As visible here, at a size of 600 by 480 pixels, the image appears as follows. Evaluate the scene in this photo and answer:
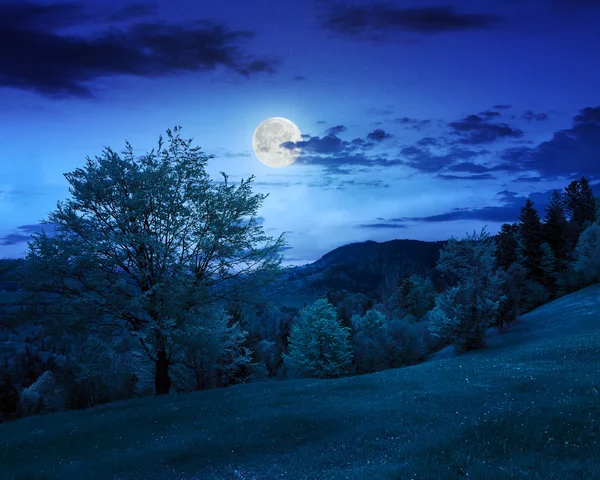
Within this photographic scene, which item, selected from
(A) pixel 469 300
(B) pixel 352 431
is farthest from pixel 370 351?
(B) pixel 352 431

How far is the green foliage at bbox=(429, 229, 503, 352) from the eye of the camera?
45.6 meters

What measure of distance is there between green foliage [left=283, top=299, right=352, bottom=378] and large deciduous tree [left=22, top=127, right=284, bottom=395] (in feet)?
126

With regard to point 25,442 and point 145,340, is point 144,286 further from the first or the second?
point 25,442

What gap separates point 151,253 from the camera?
27.4 meters

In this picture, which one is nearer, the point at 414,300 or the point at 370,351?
the point at 370,351

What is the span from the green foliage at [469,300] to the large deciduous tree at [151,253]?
24.8 metres

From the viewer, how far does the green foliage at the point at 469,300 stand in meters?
45.6

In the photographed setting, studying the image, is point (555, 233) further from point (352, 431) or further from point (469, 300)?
point (352, 431)

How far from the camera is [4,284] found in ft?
89.0

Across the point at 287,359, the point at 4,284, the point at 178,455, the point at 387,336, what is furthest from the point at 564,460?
the point at 387,336

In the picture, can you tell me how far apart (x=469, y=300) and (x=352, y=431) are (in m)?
33.7

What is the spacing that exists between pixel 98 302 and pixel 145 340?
14.1ft

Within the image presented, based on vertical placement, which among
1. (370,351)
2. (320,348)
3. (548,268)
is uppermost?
(548,268)

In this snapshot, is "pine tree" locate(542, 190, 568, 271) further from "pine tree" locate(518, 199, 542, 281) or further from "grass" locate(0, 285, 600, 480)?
"grass" locate(0, 285, 600, 480)
